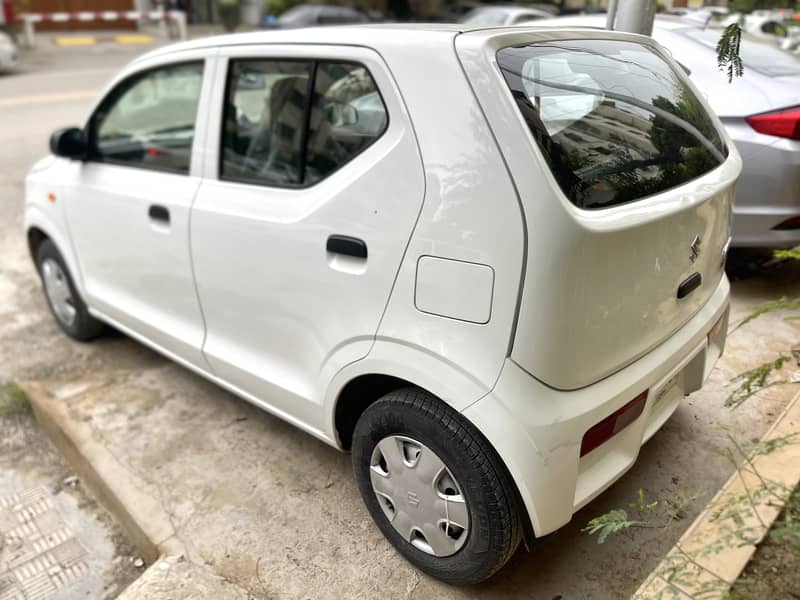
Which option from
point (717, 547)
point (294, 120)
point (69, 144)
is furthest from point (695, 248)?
point (69, 144)

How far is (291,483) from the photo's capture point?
2.83 metres

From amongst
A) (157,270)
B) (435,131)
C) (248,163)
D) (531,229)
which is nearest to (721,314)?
(531,229)

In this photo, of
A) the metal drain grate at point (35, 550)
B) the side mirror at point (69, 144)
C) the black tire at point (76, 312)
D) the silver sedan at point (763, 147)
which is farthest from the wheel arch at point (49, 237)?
the silver sedan at point (763, 147)

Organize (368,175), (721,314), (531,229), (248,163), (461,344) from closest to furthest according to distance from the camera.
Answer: (531,229) → (461,344) → (368,175) → (721,314) → (248,163)

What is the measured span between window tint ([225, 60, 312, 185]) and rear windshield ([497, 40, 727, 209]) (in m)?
0.90

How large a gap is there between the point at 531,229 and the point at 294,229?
951 millimetres

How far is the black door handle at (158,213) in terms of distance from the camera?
116 inches

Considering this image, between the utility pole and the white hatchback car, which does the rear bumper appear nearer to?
the white hatchback car

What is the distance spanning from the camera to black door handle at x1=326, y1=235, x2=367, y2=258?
84.1 inches

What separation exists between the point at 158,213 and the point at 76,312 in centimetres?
141

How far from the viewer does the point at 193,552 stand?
248cm

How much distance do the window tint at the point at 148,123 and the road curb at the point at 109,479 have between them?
1.31 m

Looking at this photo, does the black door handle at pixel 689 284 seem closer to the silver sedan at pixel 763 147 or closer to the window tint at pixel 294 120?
the window tint at pixel 294 120

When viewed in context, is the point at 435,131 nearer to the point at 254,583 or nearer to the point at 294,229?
the point at 294,229
